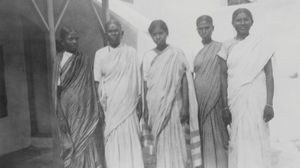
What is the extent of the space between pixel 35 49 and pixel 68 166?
11.0 ft

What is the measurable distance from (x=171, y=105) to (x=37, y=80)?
12.0ft

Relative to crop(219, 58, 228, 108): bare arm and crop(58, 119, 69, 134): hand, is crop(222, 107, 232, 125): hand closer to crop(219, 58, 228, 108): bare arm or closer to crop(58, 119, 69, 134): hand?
crop(219, 58, 228, 108): bare arm

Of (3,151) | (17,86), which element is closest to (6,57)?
(17,86)

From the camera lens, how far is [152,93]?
11.5 feet

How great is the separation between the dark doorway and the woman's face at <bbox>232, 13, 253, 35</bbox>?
396 centimetres

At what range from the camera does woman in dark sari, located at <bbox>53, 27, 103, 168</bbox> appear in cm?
355

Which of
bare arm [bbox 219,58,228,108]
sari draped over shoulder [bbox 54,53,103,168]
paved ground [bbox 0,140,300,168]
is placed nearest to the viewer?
bare arm [bbox 219,58,228,108]

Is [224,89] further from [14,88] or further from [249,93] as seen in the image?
[14,88]

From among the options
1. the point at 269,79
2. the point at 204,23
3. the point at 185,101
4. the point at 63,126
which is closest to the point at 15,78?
the point at 63,126

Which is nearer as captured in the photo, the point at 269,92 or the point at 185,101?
the point at 269,92

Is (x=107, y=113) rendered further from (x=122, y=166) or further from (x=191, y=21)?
(x=191, y=21)

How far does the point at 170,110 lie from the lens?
3.46 m

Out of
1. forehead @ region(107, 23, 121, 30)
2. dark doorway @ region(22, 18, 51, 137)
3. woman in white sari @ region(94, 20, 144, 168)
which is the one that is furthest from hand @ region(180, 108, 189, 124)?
dark doorway @ region(22, 18, 51, 137)

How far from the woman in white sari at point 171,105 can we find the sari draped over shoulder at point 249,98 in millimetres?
393
